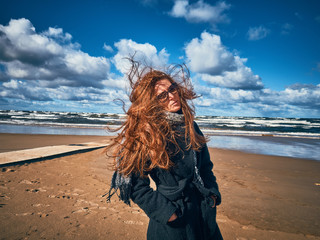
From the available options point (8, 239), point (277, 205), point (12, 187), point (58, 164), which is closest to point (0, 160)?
point (58, 164)

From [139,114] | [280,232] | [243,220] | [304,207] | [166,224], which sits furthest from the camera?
[304,207]

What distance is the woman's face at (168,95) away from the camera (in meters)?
1.51

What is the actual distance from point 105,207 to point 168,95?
3.00 meters

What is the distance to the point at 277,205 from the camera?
12.7 feet

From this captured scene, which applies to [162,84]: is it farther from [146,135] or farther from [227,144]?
[227,144]

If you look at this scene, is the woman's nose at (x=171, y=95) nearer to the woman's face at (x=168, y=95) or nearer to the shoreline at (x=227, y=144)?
the woman's face at (x=168, y=95)

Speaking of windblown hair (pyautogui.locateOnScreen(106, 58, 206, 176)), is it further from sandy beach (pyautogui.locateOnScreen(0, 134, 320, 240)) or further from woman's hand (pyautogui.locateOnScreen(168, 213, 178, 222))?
sandy beach (pyautogui.locateOnScreen(0, 134, 320, 240))

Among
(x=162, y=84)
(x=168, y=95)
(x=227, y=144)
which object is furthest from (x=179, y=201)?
(x=227, y=144)

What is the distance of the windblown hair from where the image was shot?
1.28 meters

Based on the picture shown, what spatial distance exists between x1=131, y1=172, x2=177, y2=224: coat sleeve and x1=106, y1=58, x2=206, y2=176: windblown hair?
9cm

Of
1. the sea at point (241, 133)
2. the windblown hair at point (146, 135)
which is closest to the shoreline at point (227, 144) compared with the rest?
the sea at point (241, 133)

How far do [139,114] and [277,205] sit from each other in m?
4.14

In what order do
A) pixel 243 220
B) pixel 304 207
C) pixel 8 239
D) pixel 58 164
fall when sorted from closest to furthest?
1. pixel 8 239
2. pixel 243 220
3. pixel 304 207
4. pixel 58 164

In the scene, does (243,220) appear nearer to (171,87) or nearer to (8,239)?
(171,87)
